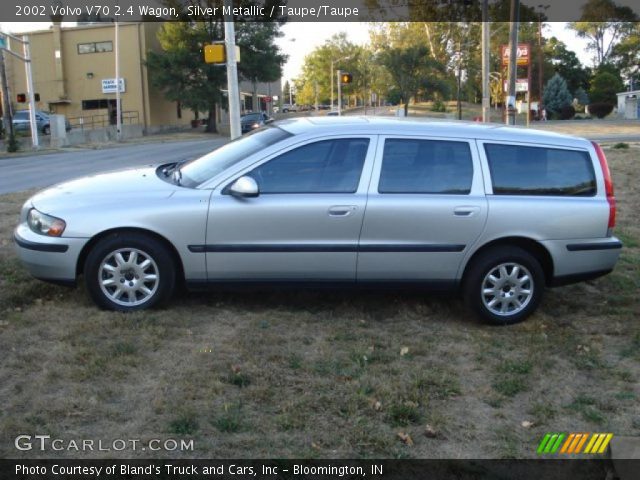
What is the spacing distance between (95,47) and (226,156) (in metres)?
49.3

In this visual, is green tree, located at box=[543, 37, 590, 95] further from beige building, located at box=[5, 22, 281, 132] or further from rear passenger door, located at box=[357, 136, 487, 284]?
rear passenger door, located at box=[357, 136, 487, 284]

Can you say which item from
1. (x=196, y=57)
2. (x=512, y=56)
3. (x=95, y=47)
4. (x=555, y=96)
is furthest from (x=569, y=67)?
(x=512, y=56)

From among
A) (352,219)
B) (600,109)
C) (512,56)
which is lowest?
(352,219)

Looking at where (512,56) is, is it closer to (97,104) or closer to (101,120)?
(101,120)

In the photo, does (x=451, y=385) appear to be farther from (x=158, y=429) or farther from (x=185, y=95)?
(x=185, y=95)

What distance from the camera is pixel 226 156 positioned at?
570 centimetres

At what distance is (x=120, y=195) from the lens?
523cm

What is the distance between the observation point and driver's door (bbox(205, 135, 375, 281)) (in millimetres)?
5152

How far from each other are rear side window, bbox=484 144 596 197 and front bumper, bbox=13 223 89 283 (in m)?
3.22

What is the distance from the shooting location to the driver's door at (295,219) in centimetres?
515

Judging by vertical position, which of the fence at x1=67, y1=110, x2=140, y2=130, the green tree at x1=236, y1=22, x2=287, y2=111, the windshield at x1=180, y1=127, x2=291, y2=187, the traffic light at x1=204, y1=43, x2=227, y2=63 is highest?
the green tree at x1=236, y1=22, x2=287, y2=111

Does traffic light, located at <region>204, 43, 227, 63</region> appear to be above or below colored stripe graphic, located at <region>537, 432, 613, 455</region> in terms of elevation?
above

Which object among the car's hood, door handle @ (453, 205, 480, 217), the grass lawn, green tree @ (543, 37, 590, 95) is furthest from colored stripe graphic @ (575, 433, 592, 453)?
green tree @ (543, 37, 590, 95)

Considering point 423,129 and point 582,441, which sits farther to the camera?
point 423,129
